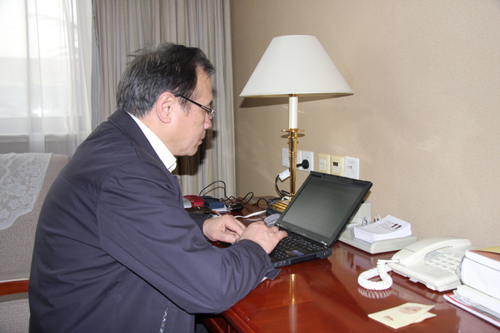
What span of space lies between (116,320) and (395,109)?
108 centimetres

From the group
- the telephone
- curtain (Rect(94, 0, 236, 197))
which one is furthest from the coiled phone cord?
curtain (Rect(94, 0, 236, 197))

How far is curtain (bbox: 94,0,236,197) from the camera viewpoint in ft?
7.74

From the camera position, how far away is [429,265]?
2.96 feet

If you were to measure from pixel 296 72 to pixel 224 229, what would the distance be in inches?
24.2

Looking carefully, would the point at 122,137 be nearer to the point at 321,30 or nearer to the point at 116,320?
the point at 116,320

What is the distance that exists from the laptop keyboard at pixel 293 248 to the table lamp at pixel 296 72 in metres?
0.51

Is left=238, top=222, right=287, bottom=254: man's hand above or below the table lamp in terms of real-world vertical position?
below

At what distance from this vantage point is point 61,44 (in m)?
2.27

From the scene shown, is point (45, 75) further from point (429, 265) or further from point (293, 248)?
point (429, 265)

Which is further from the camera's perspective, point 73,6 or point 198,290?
point 73,6

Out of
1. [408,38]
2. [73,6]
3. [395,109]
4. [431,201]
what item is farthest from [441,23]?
[73,6]

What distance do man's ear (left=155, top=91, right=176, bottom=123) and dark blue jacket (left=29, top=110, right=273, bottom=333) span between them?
3.9 inches

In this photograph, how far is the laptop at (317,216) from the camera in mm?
1050

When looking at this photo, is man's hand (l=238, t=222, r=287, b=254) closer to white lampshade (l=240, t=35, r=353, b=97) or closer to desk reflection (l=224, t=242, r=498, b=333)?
desk reflection (l=224, t=242, r=498, b=333)
